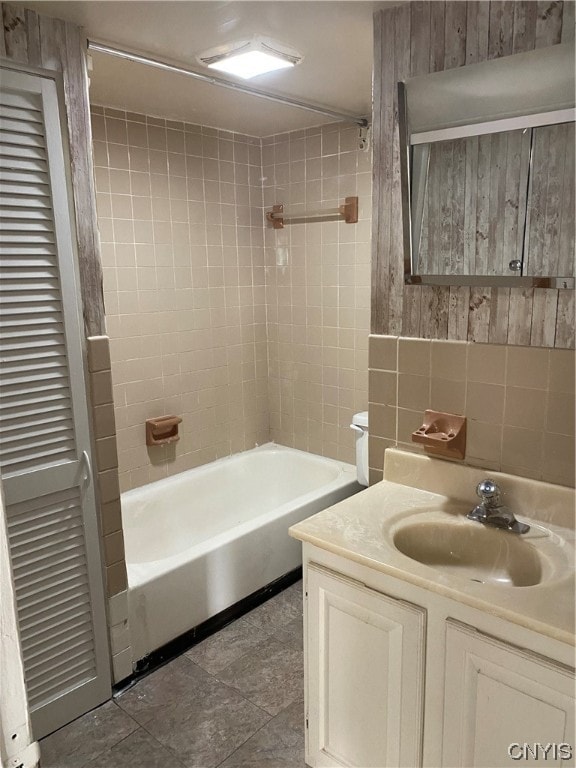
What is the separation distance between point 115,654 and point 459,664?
1.36 metres

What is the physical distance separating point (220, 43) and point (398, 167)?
752mm

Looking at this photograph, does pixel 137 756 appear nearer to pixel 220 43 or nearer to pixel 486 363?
pixel 486 363

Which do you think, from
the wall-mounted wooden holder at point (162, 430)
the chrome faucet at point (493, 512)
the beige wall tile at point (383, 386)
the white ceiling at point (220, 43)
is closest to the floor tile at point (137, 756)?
the chrome faucet at point (493, 512)

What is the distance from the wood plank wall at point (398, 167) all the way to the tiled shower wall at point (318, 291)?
1.27m

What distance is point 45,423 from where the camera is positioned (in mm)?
1849

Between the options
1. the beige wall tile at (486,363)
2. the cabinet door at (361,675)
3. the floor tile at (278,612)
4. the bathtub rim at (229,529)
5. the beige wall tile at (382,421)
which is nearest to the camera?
the cabinet door at (361,675)

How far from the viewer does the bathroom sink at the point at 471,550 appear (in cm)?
155

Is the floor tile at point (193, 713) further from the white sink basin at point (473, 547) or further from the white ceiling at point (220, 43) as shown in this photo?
the white ceiling at point (220, 43)

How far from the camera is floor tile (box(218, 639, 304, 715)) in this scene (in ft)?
7.04

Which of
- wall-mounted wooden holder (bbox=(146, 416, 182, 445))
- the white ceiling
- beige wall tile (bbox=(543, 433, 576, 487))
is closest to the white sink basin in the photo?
beige wall tile (bbox=(543, 433, 576, 487))

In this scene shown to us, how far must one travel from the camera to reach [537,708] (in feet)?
4.00

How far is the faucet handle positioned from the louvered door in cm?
127

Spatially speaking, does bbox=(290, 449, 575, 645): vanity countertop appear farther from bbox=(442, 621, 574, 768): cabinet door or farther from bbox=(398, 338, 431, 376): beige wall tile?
bbox=(398, 338, 431, 376): beige wall tile

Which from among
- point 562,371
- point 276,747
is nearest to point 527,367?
point 562,371
